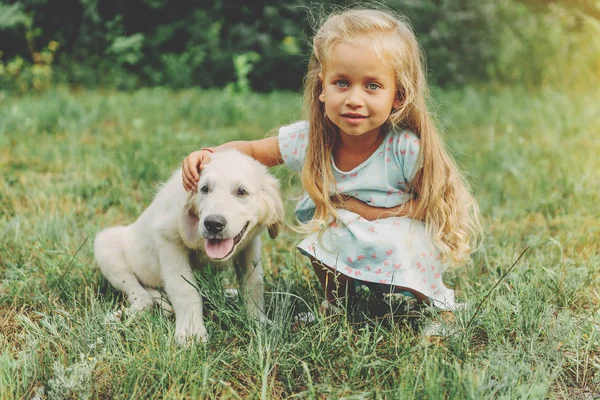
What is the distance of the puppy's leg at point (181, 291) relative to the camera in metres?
2.57

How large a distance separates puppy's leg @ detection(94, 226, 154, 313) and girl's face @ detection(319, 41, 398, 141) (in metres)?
1.28

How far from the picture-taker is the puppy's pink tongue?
8.44ft

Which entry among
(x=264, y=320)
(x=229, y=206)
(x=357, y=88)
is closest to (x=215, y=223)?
(x=229, y=206)

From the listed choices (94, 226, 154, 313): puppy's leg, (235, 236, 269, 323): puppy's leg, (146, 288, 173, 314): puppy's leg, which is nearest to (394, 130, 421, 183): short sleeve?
(235, 236, 269, 323): puppy's leg

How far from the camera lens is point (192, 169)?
2707 millimetres

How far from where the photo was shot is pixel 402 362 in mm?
2188

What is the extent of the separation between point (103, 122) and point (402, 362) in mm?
5164

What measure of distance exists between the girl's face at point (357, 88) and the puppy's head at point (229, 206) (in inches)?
17.9

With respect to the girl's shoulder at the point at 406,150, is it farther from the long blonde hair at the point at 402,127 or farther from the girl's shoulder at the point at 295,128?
the girl's shoulder at the point at 295,128

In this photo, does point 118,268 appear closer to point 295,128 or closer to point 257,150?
point 257,150

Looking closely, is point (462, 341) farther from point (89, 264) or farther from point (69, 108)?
point (69, 108)

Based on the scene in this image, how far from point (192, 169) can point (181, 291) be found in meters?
0.54

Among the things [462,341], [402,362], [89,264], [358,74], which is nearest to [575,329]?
[462,341]

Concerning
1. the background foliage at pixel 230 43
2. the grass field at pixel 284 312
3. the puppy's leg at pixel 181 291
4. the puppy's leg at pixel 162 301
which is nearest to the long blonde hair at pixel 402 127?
the grass field at pixel 284 312
